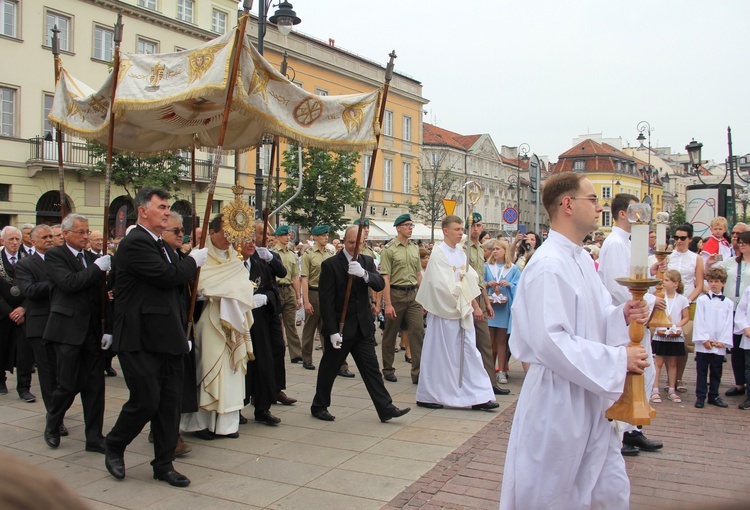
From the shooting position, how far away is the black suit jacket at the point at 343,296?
22.9 ft

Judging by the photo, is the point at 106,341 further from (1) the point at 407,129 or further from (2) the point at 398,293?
(1) the point at 407,129

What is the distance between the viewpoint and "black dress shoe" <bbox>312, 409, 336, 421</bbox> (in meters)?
6.99

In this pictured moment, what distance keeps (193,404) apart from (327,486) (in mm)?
1691

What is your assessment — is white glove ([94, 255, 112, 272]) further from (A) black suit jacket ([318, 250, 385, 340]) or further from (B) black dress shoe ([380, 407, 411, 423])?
(B) black dress shoe ([380, 407, 411, 423])

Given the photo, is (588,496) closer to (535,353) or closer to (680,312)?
(535,353)

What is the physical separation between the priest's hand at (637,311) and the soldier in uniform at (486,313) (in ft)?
16.9

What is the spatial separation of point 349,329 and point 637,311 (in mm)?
4190

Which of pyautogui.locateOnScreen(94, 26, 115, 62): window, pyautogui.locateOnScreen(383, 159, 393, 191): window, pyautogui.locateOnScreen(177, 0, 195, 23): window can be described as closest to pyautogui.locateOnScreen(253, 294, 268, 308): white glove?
pyautogui.locateOnScreen(94, 26, 115, 62): window

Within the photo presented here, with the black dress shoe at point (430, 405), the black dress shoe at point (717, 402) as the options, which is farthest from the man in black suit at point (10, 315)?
the black dress shoe at point (717, 402)

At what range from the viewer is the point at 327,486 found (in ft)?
16.5

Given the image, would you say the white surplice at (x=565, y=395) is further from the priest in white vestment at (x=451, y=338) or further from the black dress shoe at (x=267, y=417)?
the priest in white vestment at (x=451, y=338)

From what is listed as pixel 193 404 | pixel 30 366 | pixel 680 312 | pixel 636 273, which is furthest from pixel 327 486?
pixel 680 312

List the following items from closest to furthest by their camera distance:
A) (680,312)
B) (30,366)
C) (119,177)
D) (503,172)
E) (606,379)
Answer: (606,379), (30,366), (680,312), (119,177), (503,172)

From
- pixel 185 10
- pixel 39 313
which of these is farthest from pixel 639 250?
pixel 185 10
